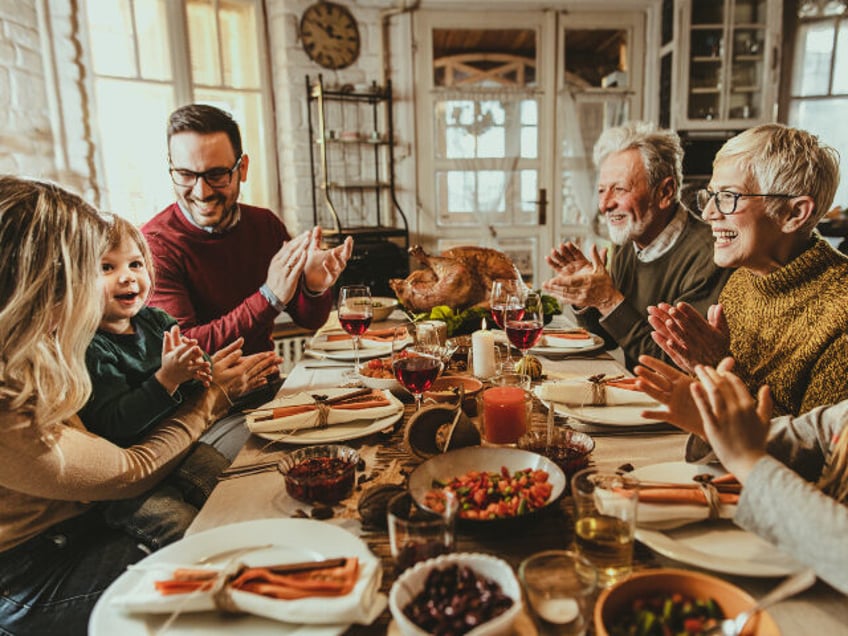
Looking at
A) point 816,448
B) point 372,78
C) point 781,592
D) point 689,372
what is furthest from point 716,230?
point 372,78

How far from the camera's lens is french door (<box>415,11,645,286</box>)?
4.62 metres

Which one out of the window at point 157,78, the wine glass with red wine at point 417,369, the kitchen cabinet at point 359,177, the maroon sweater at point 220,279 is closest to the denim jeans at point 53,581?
the wine glass with red wine at point 417,369

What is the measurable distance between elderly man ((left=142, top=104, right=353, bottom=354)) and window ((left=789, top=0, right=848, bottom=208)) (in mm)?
4358

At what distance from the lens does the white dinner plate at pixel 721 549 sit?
2.28ft

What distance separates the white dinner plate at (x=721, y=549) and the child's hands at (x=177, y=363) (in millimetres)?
906

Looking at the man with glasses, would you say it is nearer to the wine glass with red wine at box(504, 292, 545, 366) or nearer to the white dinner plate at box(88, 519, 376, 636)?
the wine glass with red wine at box(504, 292, 545, 366)

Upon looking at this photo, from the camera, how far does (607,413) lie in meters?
1.22

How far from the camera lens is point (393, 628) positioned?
642mm

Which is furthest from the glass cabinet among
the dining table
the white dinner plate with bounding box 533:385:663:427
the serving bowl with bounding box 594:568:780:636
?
the serving bowl with bounding box 594:568:780:636

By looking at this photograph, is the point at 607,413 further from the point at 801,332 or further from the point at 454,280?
the point at 454,280

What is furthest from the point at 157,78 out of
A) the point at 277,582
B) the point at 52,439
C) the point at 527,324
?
the point at 277,582

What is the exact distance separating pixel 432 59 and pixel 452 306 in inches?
122

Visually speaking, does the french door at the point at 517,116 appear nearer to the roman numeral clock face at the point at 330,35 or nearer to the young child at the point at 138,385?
the roman numeral clock face at the point at 330,35

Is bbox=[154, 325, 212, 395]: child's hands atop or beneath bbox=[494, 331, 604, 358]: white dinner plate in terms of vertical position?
atop
